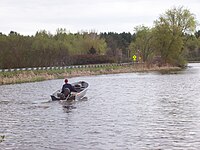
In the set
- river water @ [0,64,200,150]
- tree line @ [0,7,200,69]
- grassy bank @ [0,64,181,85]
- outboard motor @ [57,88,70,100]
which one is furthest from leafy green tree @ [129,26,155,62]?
outboard motor @ [57,88,70,100]

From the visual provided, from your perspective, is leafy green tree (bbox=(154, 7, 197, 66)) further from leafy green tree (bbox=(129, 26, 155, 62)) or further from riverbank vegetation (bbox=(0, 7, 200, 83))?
leafy green tree (bbox=(129, 26, 155, 62))

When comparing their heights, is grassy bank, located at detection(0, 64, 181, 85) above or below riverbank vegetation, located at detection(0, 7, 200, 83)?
below

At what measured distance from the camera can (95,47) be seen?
373 ft

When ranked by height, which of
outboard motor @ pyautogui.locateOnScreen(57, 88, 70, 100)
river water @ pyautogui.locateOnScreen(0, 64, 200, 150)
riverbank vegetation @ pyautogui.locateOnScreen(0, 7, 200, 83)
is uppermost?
riverbank vegetation @ pyautogui.locateOnScreen(0, 7, 200, 83)

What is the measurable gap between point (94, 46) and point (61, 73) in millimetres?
50694

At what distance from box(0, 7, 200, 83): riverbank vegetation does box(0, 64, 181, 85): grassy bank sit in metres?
1.55

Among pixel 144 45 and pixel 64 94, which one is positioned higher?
pixel 144 45

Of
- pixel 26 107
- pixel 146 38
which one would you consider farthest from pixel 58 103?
pixel 146 38

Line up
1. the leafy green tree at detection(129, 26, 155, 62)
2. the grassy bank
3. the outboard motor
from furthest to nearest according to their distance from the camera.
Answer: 1. the leafy green tree at detection(129, 26, 155, 62)
2. the grassy bank
3. the outboard motor

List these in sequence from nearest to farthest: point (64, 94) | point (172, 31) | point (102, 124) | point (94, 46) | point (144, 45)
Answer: point (102, 124) < point (64, 94) < point (172, 31) < point (144, 45) < point (94, 46)

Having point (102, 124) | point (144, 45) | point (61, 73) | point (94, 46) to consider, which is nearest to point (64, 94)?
point (102, 124)

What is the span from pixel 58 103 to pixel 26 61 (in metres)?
33.6

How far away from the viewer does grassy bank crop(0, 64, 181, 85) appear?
51.2 m

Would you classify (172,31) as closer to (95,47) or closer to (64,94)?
(95,47)
